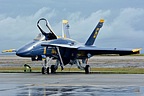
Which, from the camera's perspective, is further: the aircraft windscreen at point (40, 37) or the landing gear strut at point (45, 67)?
the aircraft windscreen at point (40, 37)

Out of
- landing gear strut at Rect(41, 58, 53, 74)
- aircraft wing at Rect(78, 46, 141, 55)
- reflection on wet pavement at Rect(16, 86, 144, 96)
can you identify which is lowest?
reflection on wet pavement at Rect(16, 86, 144, 96)

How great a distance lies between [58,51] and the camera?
38875 millimetres

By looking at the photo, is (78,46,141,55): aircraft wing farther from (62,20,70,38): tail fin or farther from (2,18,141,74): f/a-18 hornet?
(62,20,70,38): tail fin

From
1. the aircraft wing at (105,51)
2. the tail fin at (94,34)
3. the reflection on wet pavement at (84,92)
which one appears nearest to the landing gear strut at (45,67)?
the aircraft wing at (105,51)

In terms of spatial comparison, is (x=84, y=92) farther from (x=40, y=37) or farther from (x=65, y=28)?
(x=65, y=28)

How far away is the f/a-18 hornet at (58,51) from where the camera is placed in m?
37.0

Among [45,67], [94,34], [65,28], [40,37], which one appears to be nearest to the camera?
[45,67]

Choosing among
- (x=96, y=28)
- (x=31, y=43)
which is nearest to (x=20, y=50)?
(x=31, y=43)

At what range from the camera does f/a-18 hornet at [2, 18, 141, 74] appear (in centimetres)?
3699

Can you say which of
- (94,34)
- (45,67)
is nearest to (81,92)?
(45,67)

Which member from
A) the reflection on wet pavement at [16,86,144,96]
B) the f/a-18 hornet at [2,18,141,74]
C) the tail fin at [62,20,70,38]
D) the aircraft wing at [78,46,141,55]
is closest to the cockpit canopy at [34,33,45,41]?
the f/a-18 hornet at [2,18,141,74]

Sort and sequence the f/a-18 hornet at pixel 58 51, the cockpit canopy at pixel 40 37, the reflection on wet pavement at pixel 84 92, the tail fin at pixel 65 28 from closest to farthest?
1. the reflection on wet pavement at pixel 84 92
2. the f/a-18 hornet at pixel 58 51
3. the cockpit canopy at pixel 40 37
4. the tail fin at pixel 65 28

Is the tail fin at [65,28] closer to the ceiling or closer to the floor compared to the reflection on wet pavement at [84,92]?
closer to the ceiling

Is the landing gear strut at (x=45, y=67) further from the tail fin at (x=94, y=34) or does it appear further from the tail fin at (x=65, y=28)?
the tail fin at (x=65, y=28)
